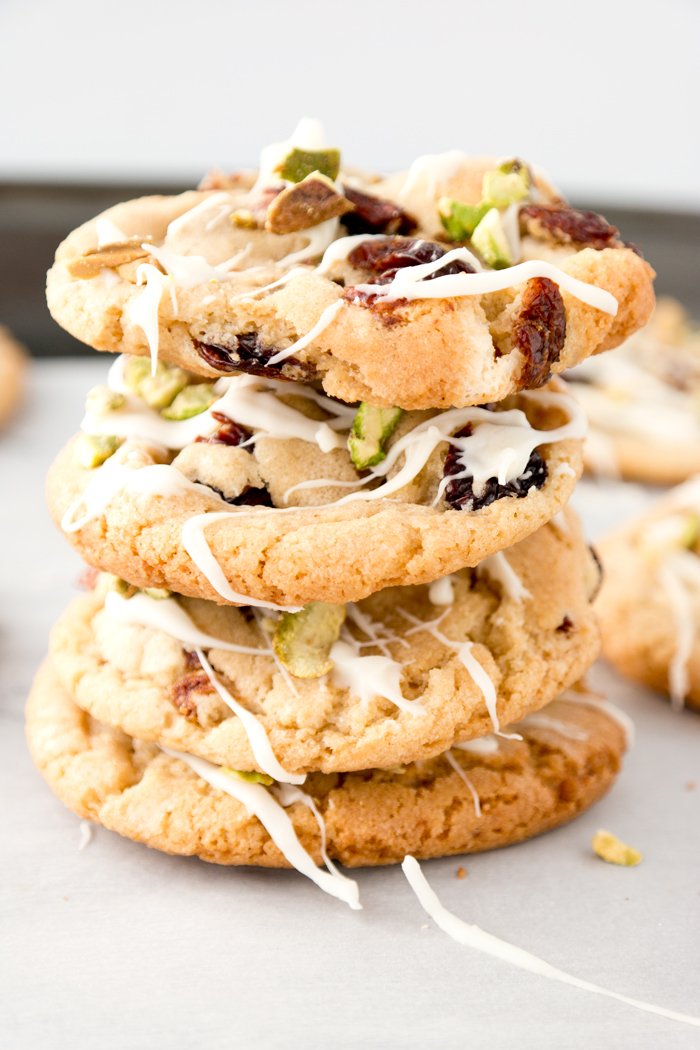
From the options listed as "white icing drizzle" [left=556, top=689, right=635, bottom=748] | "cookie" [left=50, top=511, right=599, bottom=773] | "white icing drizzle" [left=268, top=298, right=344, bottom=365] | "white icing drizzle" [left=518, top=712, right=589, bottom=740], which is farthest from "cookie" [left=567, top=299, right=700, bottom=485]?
"white icing drizzle" [left=268, top=298, right=344, bottom=365]

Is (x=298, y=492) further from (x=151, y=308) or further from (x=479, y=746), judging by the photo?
(x=479, y=746)

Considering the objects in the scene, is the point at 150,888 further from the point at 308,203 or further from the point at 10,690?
the point at 308,203

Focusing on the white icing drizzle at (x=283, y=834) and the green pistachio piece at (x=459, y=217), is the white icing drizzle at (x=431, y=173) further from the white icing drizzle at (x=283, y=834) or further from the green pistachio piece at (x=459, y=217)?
the white icing drizzle at (x=283, y=834)

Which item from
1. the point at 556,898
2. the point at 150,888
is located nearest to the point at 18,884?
the point at 150,888

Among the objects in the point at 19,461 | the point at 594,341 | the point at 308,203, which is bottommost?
the point at 19,461

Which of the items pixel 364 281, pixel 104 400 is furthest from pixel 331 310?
pixel 104 400
